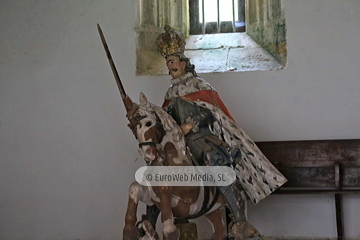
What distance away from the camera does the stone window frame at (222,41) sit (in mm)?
4164

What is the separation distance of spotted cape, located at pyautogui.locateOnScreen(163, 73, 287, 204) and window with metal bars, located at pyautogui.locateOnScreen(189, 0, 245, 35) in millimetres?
1403

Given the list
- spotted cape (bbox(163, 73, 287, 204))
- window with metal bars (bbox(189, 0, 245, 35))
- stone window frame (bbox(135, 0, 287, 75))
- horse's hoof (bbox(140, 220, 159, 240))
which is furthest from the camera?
window with metal bars (bbox(189, 0, 245, 35))

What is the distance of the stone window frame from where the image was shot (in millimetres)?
4164

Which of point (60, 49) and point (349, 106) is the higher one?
point (60, 49)

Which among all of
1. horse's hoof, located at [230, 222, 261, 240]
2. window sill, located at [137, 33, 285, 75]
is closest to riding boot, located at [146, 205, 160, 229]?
horse's hoof, located at [230, 222, 261, 240]

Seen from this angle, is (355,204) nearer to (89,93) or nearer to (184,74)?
(184,74)

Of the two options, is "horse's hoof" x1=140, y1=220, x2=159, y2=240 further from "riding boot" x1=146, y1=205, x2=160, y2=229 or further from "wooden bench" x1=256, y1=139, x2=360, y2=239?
"wooden bench" x1=256, y1=139, x2=360, y2=239

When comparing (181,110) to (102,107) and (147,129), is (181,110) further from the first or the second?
(102,107)

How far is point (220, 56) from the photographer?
4.30 meters

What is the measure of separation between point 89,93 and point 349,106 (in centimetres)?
203

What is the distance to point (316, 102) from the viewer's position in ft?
13.0

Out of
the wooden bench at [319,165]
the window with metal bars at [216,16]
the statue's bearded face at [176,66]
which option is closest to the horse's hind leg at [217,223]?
the wooden bench at [319,165]

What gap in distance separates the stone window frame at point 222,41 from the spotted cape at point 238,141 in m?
0.95

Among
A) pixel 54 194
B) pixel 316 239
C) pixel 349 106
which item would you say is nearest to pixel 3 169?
pixel 54 194
